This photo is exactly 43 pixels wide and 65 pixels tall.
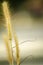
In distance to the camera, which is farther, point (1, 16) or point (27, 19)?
point (27, 19)

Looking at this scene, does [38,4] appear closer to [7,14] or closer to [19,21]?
[19,21]

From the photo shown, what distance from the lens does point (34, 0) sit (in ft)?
3.79

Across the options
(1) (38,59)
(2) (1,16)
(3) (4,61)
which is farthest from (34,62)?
(2) (1,16)

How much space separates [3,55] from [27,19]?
0.99 feet

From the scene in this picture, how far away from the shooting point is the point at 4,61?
1209 mm

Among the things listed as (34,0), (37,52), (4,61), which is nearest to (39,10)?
(34,0)

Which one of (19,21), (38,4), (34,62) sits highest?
(38,4)

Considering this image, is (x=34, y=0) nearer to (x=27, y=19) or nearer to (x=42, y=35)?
(x=27, y=19)

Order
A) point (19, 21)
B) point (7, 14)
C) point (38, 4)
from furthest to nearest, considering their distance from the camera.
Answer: point (19, 21) → point (38, 4) → point (7, 14)

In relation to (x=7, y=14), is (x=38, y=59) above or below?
below

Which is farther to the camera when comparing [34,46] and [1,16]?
[34,46]

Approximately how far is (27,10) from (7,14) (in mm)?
659

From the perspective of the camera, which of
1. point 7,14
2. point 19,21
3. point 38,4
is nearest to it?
point 7,14

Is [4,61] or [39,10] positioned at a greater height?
[39,10]
